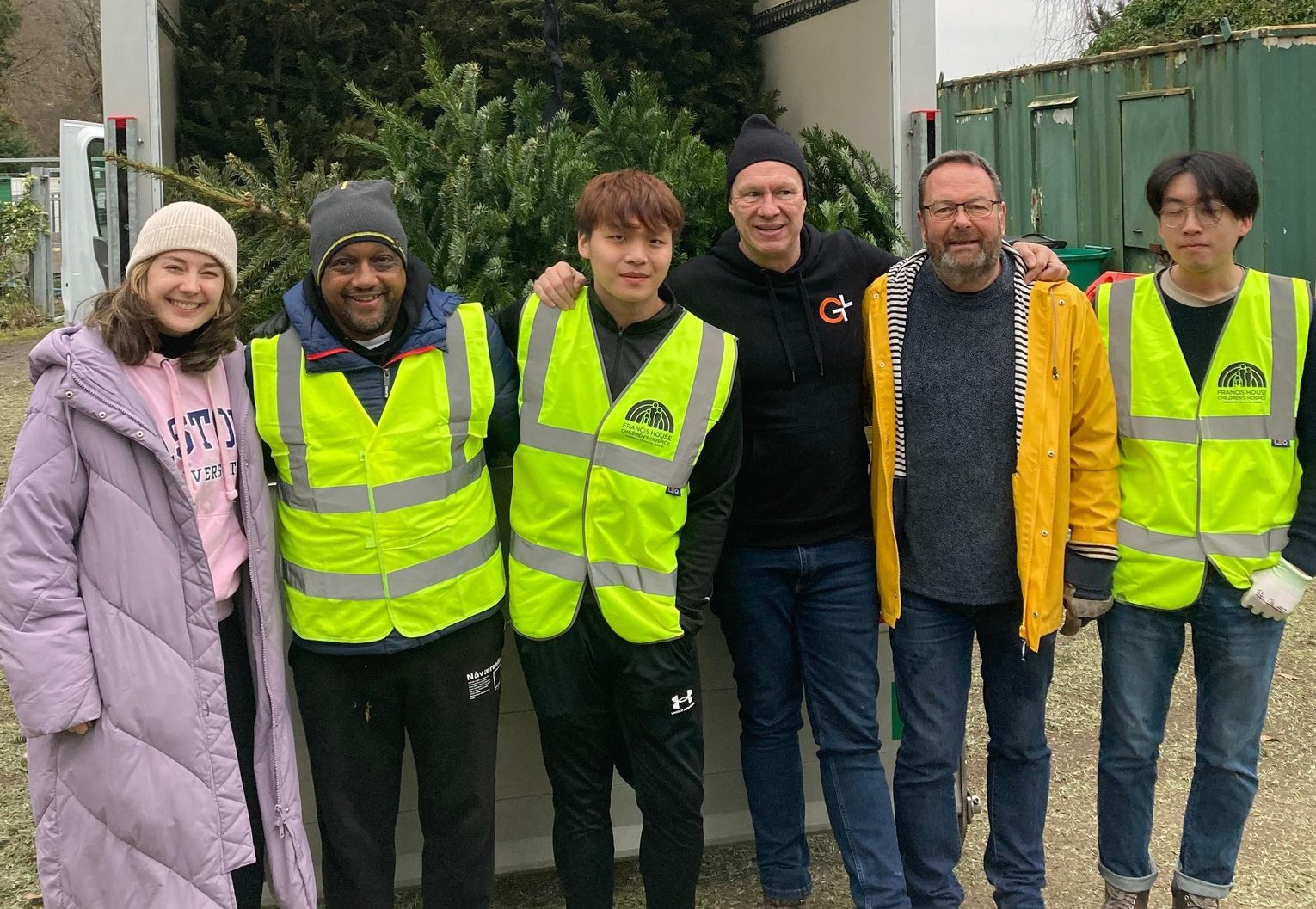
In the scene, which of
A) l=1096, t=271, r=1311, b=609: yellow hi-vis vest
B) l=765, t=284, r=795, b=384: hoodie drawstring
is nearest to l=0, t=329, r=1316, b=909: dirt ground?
l=1096, t=271, r=1311, b=609: yellow hi-vis vest

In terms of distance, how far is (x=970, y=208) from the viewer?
2805mm

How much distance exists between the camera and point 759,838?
3260mm

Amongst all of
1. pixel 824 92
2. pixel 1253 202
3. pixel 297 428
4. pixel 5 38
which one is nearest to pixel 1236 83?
pixel 824 92

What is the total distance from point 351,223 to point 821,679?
153 cm

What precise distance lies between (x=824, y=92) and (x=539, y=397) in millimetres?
2133

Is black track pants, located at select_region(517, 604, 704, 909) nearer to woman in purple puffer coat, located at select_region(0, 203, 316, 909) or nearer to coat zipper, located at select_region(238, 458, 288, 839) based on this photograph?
coat zipper, located at select_region(238, 458, 288, 839)

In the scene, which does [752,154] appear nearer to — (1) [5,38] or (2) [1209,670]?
(2) [1209,670]

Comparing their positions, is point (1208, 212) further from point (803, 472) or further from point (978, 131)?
point (978, 131)

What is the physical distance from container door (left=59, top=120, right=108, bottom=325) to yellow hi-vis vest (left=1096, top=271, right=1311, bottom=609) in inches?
129

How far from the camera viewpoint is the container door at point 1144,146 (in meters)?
9.44

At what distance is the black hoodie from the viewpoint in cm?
296

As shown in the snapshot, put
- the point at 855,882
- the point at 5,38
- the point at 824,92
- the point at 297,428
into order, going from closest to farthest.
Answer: the point at 297,428, the point at 855,882, the point at 824,92, the point at 5,38

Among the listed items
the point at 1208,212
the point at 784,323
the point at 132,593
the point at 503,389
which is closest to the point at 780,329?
the point at 784,323

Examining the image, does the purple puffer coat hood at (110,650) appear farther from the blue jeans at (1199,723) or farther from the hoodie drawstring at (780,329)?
the blue jeans at (1199,723)
